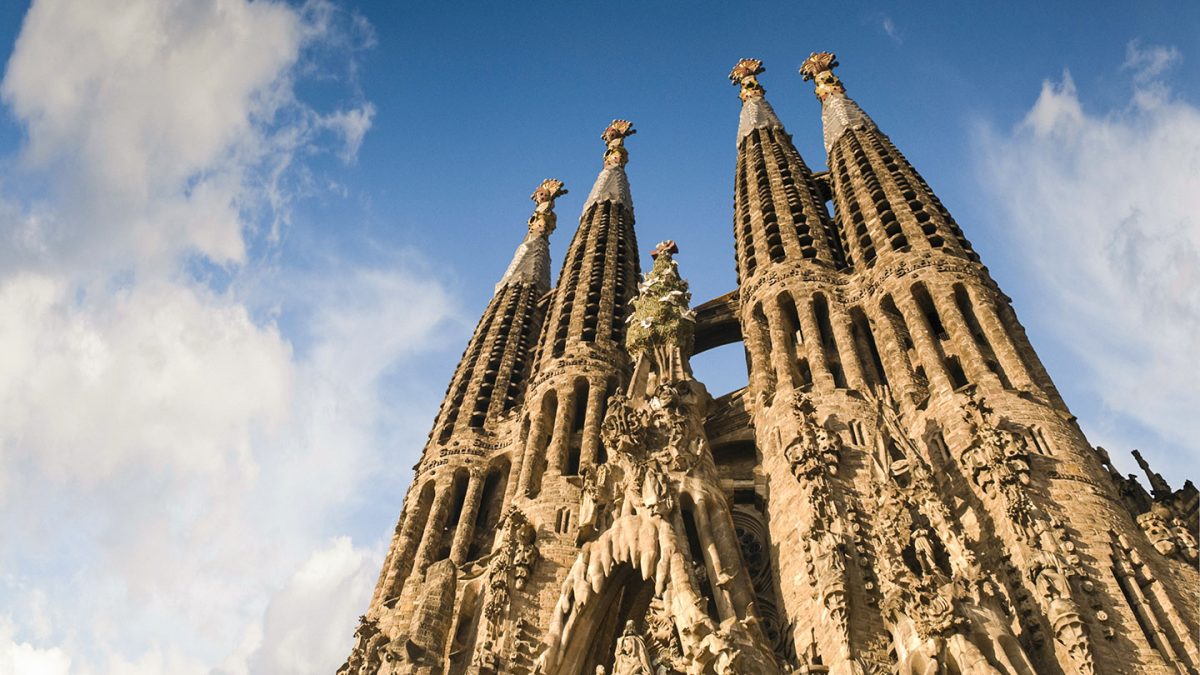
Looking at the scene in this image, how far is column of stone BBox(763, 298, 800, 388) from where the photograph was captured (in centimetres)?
2673

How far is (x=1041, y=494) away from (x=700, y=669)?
23.9 feet

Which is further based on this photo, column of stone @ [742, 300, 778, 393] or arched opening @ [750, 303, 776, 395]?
arched opening @ [750, 303, 776, 395]

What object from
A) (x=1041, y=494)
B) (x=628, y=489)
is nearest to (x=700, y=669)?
(x=628, y=489)

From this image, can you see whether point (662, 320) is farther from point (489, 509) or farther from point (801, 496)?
point (801, 496)

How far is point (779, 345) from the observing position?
27953 mm

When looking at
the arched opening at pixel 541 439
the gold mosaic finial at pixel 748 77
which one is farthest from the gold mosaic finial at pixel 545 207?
the arched opening at pixel 541 439

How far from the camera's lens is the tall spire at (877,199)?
95.7 feet

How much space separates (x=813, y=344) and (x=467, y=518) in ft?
36.3

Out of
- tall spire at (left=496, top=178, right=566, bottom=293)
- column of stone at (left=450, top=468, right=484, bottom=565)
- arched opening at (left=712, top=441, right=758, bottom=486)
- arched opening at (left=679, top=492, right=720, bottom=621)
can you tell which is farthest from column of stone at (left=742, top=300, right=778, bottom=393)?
tall spire at (left=496, top=178, right=566, bottom=293)

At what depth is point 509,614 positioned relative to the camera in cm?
2244

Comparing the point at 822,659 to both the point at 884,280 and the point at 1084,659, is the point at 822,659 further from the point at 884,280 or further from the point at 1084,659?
the point at 884,280

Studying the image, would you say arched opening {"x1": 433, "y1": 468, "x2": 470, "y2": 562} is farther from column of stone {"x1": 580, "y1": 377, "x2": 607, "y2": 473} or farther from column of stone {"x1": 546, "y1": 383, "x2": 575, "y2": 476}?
column of stone {"x1": 580, "y1": 377, "x2": 607, "y2": 473}

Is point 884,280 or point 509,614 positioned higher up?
point 884,280

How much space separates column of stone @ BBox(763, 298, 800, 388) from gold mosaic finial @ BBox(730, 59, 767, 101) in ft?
79.0
